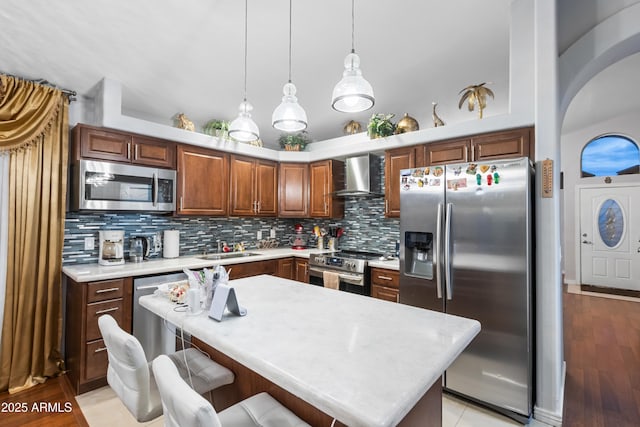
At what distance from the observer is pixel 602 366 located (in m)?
2.84

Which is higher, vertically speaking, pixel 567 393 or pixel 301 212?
pixel 301 212

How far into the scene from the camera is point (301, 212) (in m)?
4.20

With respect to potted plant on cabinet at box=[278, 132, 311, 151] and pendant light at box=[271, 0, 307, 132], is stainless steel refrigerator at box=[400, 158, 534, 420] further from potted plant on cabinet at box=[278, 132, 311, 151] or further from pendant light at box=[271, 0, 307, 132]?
potted plant on cabinet at box=[278, 132, 311, 151]

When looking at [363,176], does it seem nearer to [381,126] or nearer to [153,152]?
[381,126]

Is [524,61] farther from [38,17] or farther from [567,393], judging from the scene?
[38,17]

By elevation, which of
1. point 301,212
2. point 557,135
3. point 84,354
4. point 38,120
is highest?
point 38,120

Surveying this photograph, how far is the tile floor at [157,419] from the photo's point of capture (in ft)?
6.66

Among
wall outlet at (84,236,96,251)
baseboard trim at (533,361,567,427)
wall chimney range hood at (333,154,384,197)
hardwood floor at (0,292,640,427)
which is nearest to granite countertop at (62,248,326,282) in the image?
wall outlet at (84,236,96,251)

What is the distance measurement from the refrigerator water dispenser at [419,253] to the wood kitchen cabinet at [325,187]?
5.06 feet

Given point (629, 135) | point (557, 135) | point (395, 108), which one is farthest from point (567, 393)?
point (629, 135)

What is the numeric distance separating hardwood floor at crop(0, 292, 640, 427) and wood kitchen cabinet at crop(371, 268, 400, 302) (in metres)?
1.44

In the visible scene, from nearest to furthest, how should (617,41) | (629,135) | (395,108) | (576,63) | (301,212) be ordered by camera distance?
(617,41), (576,63), (395,108), (301,212), (629,135)

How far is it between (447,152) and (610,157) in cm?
521

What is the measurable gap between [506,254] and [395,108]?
2.14 metres
